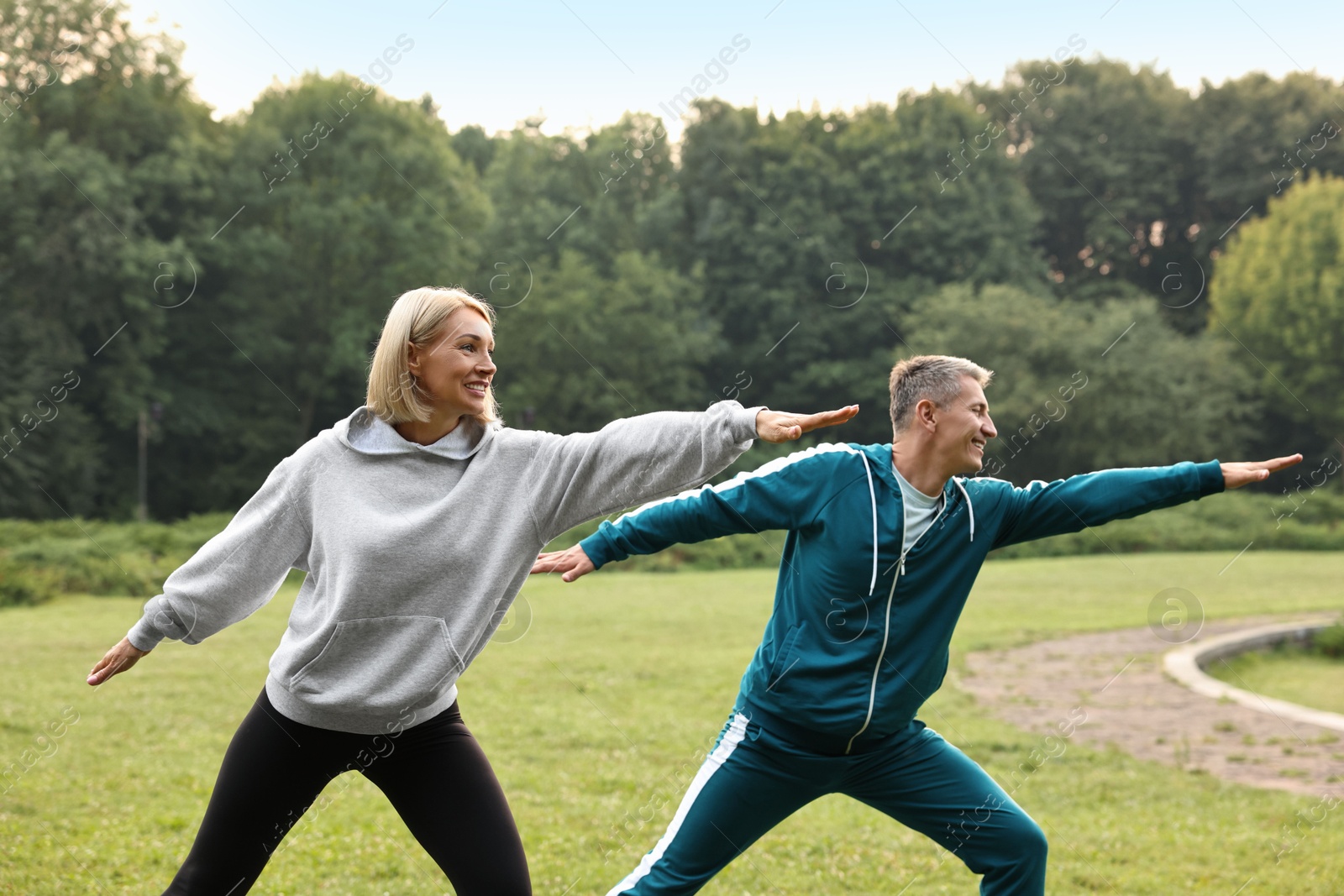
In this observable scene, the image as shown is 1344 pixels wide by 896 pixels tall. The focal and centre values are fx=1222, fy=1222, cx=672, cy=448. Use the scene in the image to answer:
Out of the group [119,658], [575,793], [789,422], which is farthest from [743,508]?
[575,793]

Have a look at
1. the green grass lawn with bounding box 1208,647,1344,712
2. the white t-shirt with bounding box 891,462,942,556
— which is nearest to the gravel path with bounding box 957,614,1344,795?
the green grass lawn with bounding box 1208,647,1344,712

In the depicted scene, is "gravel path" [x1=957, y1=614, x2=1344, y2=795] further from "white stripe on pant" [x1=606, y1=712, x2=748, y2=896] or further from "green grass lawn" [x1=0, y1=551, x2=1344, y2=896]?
"white stripe on pant" [x1=606, y1=712, x2=748, y2=896]

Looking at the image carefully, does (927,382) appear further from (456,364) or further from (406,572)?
(406,572)

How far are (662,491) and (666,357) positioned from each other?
125ft

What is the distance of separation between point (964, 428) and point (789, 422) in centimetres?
96

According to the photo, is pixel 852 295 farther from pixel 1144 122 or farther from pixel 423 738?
pixel 423 738

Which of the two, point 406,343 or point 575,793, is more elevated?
point 406,343

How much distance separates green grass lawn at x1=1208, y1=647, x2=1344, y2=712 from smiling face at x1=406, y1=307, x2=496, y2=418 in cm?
1103

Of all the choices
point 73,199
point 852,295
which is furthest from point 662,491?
point 852,295

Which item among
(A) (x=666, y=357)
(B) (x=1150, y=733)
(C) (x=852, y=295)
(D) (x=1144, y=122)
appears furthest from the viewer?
(D) (x=1144, y=122)

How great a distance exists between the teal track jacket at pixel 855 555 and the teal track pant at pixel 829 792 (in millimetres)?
75

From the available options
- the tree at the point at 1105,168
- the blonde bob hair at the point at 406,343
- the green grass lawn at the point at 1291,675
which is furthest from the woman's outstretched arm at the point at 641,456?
the tree at the point at 1105,168

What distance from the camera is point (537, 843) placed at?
6.71 m

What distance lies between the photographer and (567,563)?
146 inches
